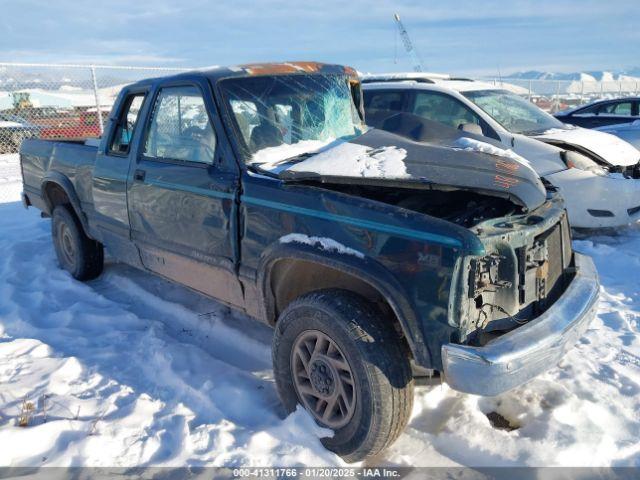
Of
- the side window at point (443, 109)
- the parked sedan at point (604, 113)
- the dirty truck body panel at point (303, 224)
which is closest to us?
the dirty truck body panel at point (303, 224)

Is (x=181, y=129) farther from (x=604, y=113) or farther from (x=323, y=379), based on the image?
(x=604, y=113)

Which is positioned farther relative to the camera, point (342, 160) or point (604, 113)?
point (604, 113)

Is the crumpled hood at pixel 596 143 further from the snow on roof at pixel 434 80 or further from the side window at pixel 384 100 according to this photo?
the side window at pixel 384 100

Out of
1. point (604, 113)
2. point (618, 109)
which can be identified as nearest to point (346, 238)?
point (604, 113)

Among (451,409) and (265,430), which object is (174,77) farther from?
(451,409)

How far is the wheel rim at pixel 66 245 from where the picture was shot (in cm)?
544

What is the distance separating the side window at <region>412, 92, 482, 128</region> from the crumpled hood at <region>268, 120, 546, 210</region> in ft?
12.1

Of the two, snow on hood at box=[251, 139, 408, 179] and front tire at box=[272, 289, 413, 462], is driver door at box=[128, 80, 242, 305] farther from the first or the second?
front tire at box=[272, 289, 413, 462]

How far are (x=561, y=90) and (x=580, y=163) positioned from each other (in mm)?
19106

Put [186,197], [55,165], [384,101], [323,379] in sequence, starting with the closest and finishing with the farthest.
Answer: [323,379]
[186,197]
[55,165]
[384,101]

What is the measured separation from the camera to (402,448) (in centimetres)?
288

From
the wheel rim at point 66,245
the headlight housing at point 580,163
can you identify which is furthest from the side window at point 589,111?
the wheel rim at point 66,245

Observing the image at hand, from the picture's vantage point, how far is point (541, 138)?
21.5 feet

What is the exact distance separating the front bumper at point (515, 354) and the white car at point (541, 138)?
271 cm
